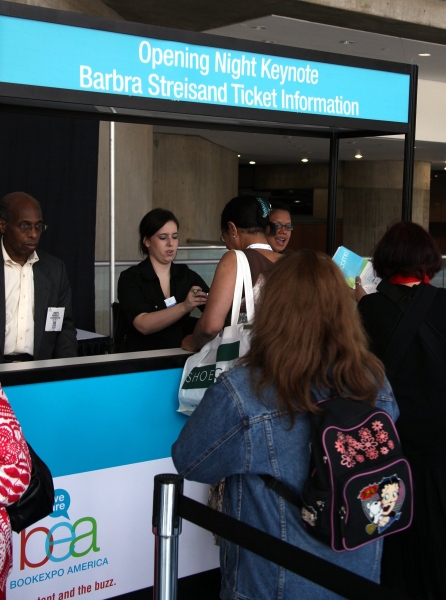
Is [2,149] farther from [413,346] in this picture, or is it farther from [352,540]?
[352,540]

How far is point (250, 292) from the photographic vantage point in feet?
7.74

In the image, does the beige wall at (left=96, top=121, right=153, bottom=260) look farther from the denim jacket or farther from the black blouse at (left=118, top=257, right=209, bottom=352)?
the denim jacket

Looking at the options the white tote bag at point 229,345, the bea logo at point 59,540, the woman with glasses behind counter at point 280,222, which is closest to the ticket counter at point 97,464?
the bea logo at point 59,540

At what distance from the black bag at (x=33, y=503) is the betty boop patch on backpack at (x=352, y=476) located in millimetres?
566

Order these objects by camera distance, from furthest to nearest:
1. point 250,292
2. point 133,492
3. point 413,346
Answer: point 133,492
point 250,292
point 413,346

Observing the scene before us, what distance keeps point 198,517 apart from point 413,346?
38.6 inches

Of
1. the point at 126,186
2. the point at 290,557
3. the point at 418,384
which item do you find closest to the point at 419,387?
the point at 418,384

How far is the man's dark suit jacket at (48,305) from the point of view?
2768 millimetres

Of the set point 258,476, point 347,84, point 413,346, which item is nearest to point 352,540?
point 258,476

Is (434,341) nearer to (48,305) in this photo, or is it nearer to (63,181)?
(48,305)

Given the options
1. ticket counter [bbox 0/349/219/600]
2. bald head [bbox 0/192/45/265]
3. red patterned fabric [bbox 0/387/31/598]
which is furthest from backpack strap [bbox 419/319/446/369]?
bald head [bbox 0/192/45/265]

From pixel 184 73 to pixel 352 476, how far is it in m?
1.55

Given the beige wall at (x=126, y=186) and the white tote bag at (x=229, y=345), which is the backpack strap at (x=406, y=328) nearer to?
the white tote bag at (x=229, y=345)

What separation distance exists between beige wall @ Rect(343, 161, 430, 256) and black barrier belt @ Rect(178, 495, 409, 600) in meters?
19.1
